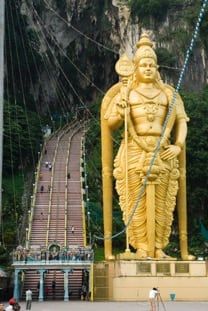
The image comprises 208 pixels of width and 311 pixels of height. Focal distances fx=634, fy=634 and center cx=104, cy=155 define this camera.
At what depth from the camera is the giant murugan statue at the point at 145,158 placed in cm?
1566

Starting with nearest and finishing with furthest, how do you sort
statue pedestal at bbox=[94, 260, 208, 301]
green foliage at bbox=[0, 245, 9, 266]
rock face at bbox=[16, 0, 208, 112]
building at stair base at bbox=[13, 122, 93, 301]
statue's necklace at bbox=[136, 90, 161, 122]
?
statue pedestal at bbox=[94, 260, 208, 301]
statue's necklace at bbox=[136, 90, 161, 122]
building at stair base at bbox=[13, 122, 93, 301]
green foliage at bbox=[0, 245, 9, 266]
rock face at bbox=[16, 0, 208, 112]

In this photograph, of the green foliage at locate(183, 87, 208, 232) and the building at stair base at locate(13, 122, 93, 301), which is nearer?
the building at stair base at locate(13, 122, 93, 301)

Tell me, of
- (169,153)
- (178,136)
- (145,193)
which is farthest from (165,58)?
(145,193)

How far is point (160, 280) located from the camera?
14672mm

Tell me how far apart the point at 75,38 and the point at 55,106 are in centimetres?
502

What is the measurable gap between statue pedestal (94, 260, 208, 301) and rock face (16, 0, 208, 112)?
73.9ft

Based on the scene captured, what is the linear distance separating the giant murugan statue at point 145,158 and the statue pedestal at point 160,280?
0.56 metres

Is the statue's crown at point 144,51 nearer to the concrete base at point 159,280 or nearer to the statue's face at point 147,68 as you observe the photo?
the statue's face at point 147,68

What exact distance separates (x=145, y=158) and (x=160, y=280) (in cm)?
302

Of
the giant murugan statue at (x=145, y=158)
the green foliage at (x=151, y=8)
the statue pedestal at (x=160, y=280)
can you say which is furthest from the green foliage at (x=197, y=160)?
the statue pedestal at (x=160, y=280)

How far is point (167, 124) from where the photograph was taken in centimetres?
1612

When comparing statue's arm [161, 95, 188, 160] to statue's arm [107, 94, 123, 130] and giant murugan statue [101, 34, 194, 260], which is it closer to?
giant murugan statue [101, 34, 194, 260]

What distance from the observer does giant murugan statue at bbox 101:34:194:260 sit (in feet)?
51.4

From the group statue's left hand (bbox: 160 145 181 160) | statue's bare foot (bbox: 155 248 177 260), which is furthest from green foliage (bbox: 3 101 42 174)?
statue's bare foot (bbox: 155 248 177 260)
